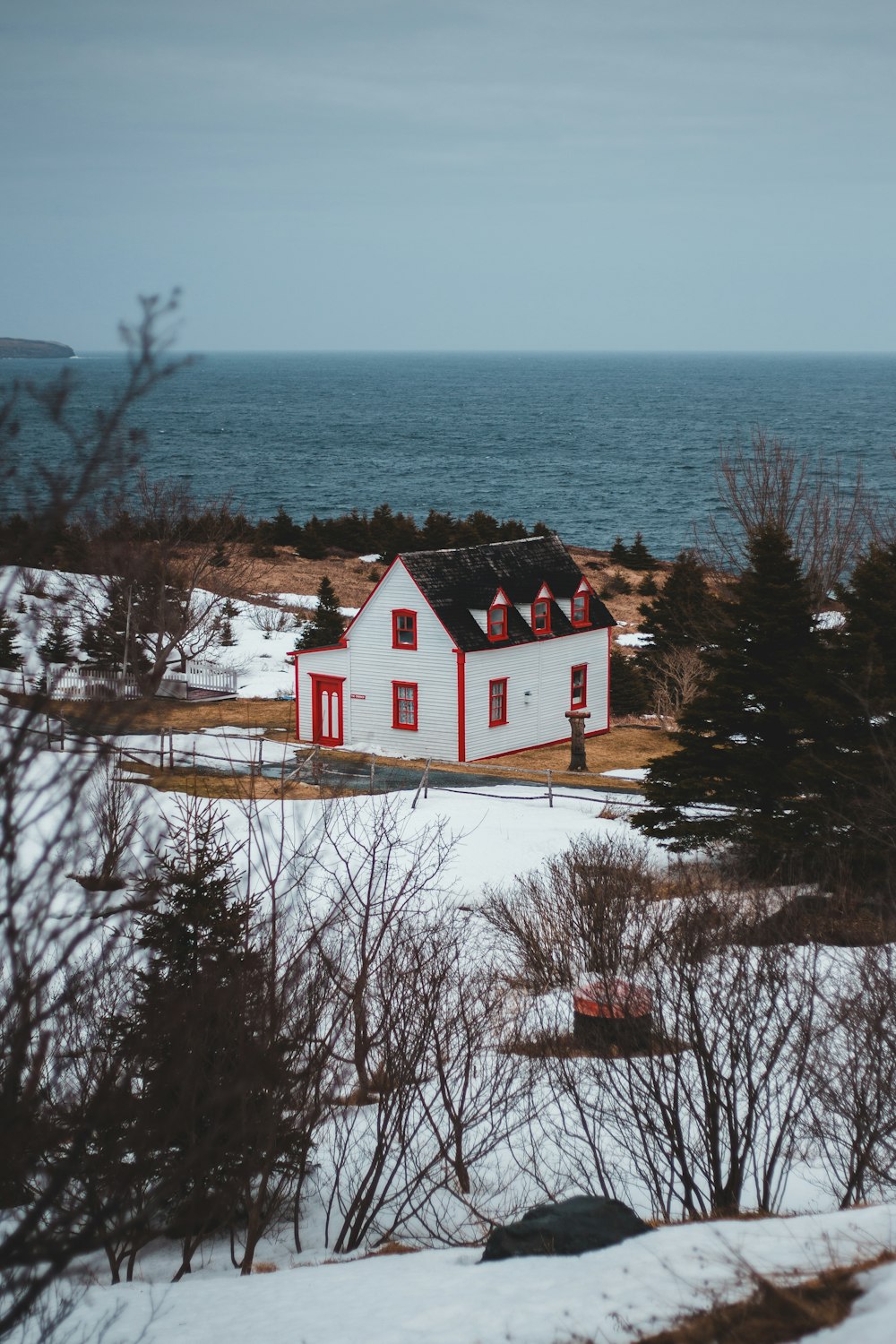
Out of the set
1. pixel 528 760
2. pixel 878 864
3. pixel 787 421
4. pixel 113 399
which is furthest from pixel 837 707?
pixel 787 421

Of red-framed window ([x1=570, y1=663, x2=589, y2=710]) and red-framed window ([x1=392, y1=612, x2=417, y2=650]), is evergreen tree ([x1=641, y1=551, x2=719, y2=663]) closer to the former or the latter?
red-framed window ([x1=570, y1=663, x2=589, y2=710])

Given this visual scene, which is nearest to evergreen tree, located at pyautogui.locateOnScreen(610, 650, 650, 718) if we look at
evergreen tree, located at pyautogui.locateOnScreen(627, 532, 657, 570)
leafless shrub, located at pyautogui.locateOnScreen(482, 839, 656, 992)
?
leafless shrub, located at pyautogui.locateOnScreen(482, 839, 656, 992)

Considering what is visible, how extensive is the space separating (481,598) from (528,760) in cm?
511

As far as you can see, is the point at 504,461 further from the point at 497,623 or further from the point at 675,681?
the point at 497,623

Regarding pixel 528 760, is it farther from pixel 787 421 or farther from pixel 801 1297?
pixel 787 421

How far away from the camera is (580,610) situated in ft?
135

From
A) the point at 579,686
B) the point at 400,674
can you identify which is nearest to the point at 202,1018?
the point at 400,674

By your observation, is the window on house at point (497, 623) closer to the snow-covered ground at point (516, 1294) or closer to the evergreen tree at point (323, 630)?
the evergreen tree at point (323, 630)

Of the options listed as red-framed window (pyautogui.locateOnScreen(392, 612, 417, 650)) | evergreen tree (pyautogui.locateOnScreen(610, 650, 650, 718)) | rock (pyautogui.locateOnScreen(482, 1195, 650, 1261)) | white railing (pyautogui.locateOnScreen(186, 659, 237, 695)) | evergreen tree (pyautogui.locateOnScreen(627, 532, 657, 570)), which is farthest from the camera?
evergreen tree (pyautogui.locateOnScreen(627, 532, 657, 570))

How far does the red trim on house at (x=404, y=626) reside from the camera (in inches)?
1485

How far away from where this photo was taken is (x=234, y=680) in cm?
4528

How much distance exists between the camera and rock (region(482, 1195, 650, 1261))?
10.2 meters

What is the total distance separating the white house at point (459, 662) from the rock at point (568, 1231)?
86.5 ft

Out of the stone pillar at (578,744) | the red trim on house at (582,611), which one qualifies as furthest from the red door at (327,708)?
the red trim on house at (582,611)
